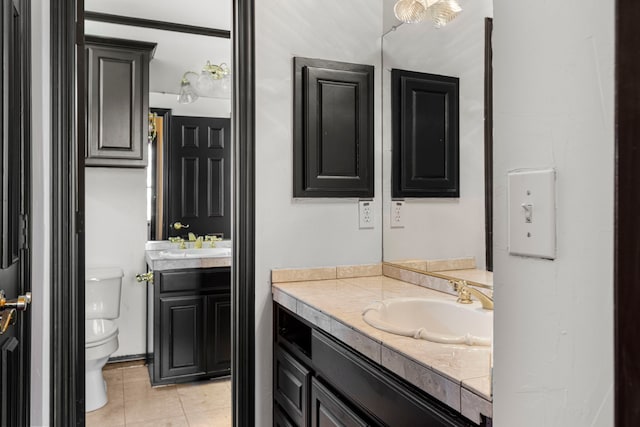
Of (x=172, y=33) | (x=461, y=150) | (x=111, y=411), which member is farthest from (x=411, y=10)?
(x=111, y=411)

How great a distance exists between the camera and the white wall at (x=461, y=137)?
179 cm

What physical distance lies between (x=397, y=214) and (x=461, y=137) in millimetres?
497

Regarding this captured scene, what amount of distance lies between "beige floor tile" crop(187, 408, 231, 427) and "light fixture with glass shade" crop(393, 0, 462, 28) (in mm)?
2219

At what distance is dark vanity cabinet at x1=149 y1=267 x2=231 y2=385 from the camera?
10.0ft

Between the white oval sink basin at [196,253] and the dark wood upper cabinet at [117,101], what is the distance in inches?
25.6

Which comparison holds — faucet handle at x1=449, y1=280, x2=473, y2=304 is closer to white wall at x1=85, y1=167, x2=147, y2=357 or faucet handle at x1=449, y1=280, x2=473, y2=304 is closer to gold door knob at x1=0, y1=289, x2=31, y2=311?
gold door knob at x1=0, y1=289, x2=31, y2=311

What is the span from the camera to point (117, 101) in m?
3.21

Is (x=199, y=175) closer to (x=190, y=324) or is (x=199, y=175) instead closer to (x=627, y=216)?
(x=190, y=324)

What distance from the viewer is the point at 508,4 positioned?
0.62m

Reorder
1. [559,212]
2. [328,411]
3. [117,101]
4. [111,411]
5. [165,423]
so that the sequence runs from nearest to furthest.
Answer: [559,212] < [328,411] < [165,423] < [111,411] < [117,101]

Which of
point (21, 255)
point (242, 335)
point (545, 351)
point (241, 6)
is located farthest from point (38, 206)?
point (545, 351)

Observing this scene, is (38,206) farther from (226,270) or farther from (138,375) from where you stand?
(138,375)

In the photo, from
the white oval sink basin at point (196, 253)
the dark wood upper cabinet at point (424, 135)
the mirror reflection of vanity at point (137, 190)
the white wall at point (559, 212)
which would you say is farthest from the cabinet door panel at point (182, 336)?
the white wall at point (559, 212)

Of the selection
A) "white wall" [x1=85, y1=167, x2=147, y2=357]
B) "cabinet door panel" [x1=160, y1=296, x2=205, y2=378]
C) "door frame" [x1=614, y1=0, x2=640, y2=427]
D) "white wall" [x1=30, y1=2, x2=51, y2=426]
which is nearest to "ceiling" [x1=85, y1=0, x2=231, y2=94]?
"white wall" [x1=85, y1=167, x2=147, y2=357]
